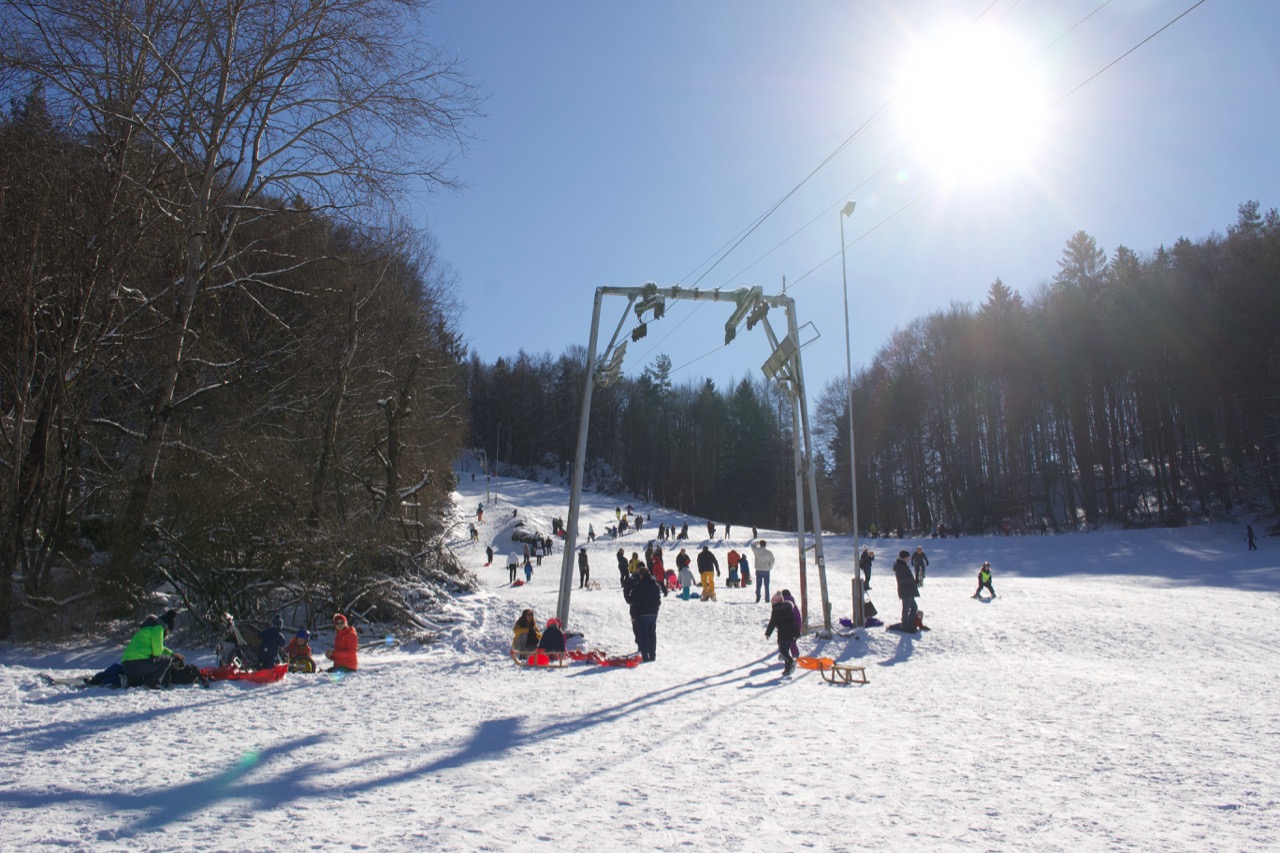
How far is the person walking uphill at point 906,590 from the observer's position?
16.8m

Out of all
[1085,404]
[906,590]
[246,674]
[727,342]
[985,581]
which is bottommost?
[246,674]

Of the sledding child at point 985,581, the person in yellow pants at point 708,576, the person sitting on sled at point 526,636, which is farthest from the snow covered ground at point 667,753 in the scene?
the sledding child at point 985,581

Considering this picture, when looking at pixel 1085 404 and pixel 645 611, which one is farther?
pixel 1085 404

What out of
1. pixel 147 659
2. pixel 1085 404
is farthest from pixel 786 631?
pixel 1085 404

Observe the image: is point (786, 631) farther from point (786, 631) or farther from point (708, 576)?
point (708, 576)

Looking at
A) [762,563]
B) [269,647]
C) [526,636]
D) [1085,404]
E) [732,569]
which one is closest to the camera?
[269,647]

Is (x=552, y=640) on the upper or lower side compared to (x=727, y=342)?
lower

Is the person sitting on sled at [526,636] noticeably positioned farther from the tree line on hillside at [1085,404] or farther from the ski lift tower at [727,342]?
the tree line on hillside at [1085,404]

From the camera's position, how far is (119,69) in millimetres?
14172

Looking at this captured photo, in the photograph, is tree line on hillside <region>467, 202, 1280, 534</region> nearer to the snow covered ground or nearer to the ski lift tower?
the ski lift tower

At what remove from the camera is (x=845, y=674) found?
12.4m

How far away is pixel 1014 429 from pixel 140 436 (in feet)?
184

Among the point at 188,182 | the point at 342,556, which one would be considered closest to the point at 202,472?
the point at 342,556

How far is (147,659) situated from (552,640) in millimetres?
6239
